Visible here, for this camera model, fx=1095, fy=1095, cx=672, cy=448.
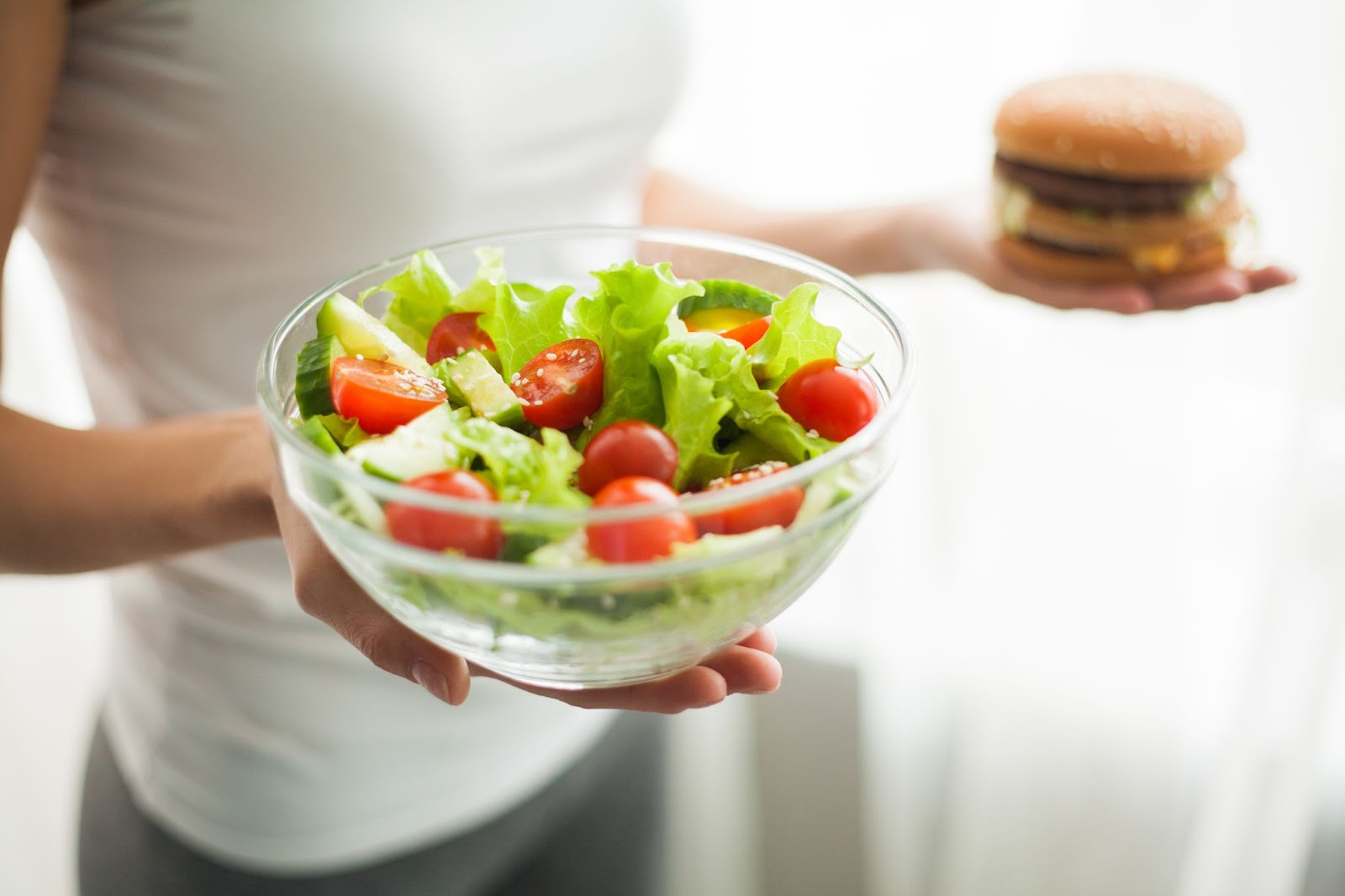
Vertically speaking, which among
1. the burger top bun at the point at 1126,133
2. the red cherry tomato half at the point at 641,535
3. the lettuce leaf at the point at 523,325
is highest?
the burger top bun at the point at 1126,133

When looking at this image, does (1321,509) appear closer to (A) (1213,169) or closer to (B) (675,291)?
(A) (1213,169)

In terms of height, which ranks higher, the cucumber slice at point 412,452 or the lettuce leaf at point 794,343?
the lettuce leaf at point 794,343

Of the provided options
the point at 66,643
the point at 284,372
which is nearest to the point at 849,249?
the point at 284,372

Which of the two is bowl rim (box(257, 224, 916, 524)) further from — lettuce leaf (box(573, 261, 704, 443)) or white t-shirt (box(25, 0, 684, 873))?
white t-shirt (box(25, 0, 684, 873))

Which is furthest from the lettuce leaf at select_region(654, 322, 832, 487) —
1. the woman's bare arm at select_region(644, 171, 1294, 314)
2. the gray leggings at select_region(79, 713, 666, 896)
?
the gray leggings at select_region(79, 713, 666, 896)

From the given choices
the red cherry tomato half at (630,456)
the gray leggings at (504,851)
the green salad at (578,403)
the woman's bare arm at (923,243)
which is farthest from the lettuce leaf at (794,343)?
the gray leggings at (504,851)

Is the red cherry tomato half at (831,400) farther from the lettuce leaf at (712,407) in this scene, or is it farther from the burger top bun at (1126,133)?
the burger top bun at (1126,133)

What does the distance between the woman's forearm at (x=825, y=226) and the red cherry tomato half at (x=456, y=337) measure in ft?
1.87

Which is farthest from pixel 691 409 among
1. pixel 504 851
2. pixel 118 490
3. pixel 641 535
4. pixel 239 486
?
pixel 504 851

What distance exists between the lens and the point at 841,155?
1.69 meters

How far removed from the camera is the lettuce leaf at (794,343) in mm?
642

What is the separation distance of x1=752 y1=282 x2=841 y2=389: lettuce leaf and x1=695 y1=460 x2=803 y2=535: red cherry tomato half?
0.13 metres

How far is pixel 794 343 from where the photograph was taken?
0.65 meters

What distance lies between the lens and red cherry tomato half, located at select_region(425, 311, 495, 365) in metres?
0.70
